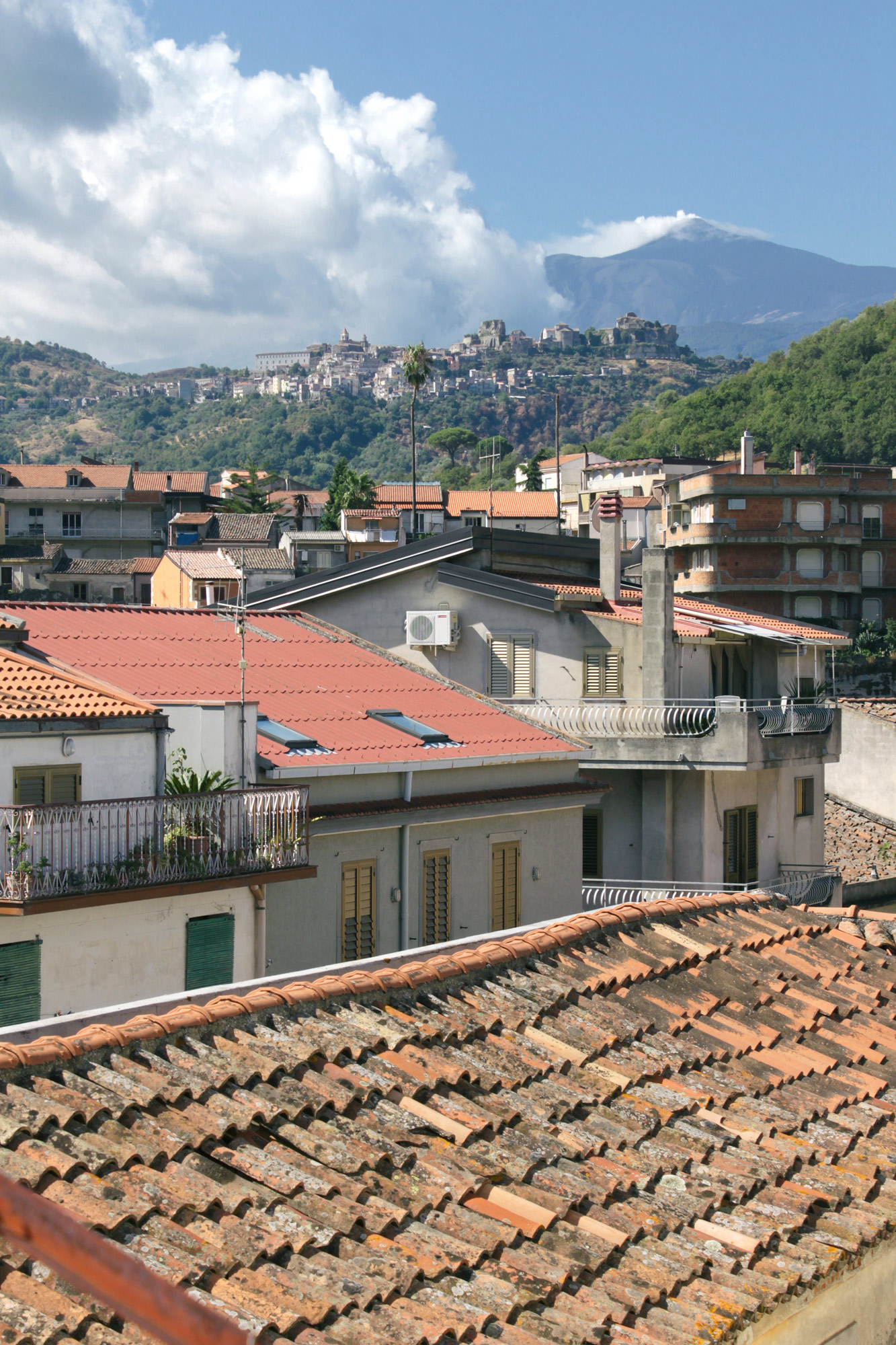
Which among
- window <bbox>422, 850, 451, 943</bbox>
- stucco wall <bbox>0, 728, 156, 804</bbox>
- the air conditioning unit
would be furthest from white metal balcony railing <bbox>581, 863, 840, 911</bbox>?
stucco wall <bbox>0, 728, 156, 804</bbox>

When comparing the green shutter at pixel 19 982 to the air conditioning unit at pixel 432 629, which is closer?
the green shutter at pixel 19 982

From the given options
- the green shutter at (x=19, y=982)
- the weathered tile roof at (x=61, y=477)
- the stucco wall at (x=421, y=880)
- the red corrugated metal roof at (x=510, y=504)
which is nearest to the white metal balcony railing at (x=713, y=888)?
the stucco wall at (x=421, y=880)

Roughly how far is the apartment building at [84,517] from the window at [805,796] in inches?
3019

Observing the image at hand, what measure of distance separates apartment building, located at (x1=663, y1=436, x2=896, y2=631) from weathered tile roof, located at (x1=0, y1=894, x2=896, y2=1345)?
6926 centimetres

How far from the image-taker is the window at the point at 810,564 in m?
Answer: 79.2

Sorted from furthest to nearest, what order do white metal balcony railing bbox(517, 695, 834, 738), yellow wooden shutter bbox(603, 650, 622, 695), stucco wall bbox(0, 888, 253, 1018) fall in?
yellow wooden shutter bbox(603, 650, 622, 695) < white metal balcony railing bbox(517, 695, 834, 738) < stucco wall bbox(0, 888, 253, 1018)

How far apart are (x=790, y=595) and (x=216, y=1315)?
80.6 meters

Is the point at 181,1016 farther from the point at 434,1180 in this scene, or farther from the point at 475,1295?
the point at 475,1295

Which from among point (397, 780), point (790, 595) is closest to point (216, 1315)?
point (397, 780)

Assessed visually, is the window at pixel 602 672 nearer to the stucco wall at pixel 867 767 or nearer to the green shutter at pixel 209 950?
the green shutter at pixel 209 950

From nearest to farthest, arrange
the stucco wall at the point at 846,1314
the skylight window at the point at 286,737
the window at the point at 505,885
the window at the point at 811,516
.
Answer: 1. the stucco wall at the point at 846,1314
2. the skylight window at the point at 286,737
3. the window at the point at 505,885
4. the window at the point at 811,516

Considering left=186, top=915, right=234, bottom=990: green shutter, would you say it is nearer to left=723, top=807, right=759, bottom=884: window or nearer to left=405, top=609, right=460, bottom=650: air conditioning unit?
left=405, top=609, right=460, bottom=650: air conditioning unit

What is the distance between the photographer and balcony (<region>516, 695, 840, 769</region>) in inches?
1211

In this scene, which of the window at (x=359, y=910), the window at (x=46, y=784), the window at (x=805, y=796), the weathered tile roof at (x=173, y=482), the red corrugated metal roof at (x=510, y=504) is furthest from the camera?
the weathered tile roof at (x=173, y=482)
